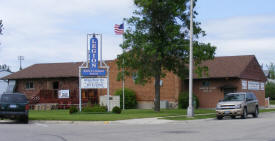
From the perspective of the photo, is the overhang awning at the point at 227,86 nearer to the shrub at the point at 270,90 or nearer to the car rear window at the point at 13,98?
the car rear window at the point at 13,98

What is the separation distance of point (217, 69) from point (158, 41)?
14.1 metres

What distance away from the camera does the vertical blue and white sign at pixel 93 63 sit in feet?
107

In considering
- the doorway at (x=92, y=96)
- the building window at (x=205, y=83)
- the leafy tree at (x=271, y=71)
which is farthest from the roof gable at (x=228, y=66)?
the leafy tree at (x=271, y=71)

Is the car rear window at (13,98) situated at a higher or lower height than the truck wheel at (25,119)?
higher

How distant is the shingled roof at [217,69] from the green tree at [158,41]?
34.5 feet

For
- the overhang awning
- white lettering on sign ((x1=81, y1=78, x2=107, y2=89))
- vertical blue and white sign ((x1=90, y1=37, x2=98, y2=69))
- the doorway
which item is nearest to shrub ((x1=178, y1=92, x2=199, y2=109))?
the overhang awning

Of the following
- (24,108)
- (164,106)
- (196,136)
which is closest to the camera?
(196,136)

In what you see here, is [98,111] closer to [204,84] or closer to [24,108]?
[24,108]

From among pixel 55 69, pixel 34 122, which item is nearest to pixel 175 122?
pixel 34 122

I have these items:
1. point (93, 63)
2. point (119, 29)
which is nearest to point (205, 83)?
point (119, 29)

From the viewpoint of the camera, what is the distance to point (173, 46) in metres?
31.7

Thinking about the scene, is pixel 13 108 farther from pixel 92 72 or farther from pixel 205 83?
pixel 205 83

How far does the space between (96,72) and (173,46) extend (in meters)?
6.35

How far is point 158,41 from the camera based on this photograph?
3253 cm
